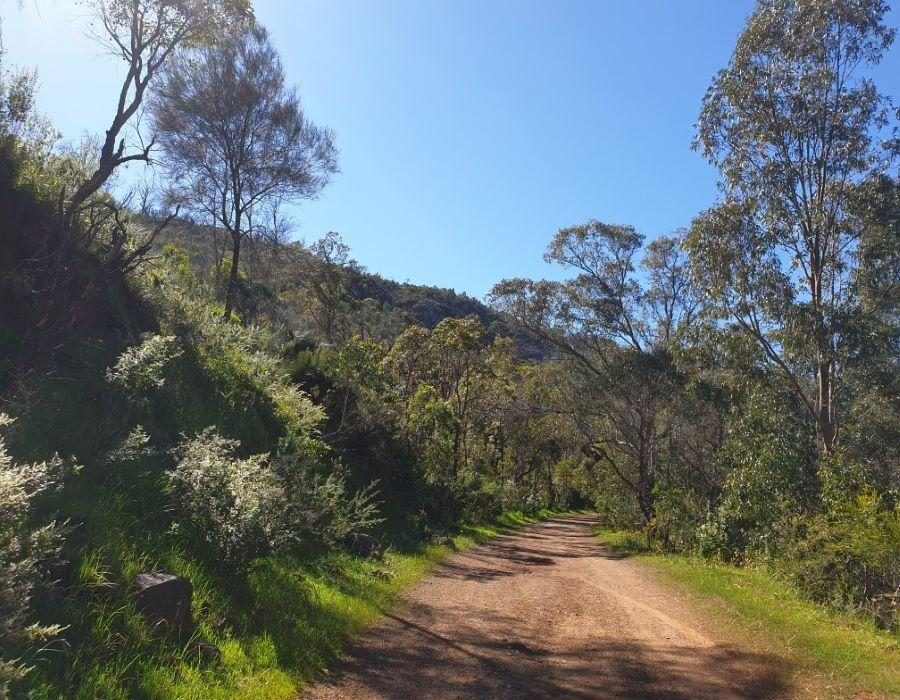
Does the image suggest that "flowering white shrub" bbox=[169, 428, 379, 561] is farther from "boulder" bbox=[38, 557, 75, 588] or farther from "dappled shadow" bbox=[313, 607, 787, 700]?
"boulder" bbox=[38, 557, 75, 588]

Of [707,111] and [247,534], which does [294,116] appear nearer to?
[707,111]

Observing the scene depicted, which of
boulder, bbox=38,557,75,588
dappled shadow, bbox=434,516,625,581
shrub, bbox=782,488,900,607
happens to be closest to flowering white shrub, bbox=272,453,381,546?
boulder, bbox=38,557,75,588

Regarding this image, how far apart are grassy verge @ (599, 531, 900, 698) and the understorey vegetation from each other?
0.65 meters

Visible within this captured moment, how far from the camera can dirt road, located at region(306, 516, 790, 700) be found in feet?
19.7

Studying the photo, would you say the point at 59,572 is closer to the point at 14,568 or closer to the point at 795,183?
the point at 14,568

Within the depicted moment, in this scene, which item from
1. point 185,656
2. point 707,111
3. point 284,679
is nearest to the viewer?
point 185,656

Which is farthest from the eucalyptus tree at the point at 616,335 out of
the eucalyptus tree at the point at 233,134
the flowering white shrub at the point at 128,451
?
the flowering white shrub at the point at 128,451

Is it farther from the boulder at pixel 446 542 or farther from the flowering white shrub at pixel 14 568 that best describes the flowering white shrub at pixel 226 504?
the boulder at pixel 446 542

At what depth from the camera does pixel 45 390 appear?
7.47 m

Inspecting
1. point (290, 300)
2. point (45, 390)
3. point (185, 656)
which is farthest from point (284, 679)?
point (290, 300)

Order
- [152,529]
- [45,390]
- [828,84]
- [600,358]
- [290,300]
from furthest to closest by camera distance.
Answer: [290,300], [600,358], [828,84], [45,390], [152,529]

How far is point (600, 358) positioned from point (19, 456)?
23.1 meters

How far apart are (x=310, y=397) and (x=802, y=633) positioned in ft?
40.4

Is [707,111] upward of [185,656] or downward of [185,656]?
upward
